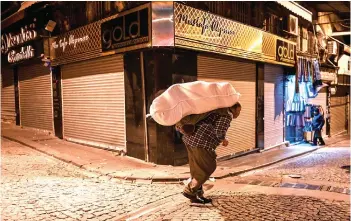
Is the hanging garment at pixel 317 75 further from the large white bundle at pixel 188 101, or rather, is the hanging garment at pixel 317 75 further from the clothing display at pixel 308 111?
the large white bundle at pixel 188 101

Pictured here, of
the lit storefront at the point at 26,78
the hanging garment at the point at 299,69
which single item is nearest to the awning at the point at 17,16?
the lit storefront at the point at 26,78

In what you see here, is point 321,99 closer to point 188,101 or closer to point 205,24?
point 205,24

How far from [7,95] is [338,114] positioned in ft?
64.6

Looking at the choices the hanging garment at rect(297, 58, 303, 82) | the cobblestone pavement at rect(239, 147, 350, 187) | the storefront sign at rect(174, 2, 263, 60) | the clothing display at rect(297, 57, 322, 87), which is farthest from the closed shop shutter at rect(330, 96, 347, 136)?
the storefront sign at rect(174, 2, 263, 60)

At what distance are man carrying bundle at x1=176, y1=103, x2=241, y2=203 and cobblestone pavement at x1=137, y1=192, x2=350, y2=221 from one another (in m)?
0.48

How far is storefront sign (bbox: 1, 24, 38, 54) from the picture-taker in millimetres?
12466

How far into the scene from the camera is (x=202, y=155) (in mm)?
5027

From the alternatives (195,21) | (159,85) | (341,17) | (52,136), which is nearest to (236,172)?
(159,85)

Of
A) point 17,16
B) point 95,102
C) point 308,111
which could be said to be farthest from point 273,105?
point 17,16

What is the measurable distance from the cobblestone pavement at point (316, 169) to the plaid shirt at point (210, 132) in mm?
3199

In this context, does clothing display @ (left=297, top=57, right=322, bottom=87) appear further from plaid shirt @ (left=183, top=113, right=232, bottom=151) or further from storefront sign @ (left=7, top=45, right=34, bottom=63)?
storefront sign @ (left=7, top=45, right=34, bottom=63)

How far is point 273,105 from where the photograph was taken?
12938 mm

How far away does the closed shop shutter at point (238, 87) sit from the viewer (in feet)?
31.0

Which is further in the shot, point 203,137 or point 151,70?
point 151,70
